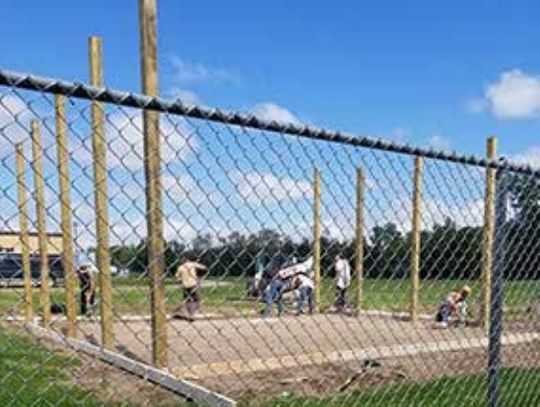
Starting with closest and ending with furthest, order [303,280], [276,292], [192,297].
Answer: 1. [192,297]
2. [276,292]
3. [303,280]

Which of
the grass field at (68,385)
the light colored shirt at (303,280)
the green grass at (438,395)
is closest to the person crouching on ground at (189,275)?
the light colored shirt at (303,280)

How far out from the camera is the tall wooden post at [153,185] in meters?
3.67

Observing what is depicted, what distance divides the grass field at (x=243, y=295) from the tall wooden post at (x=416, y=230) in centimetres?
20

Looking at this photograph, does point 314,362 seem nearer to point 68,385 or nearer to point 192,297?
point 68,385

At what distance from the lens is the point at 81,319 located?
1256 cm

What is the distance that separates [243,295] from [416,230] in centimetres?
173

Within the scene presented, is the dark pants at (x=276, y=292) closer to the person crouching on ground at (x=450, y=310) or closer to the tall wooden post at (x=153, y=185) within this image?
the tall wooden post at (x=153, y=185)

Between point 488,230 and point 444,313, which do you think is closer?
point 488,230

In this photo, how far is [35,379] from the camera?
7844 millimetres

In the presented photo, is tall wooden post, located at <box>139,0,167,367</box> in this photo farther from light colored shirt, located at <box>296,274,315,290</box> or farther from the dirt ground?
light colored shirt, located at <box>296,274,315,290</box>

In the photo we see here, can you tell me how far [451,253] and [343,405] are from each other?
6.15 ft

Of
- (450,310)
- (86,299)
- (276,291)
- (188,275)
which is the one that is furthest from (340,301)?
(188,275)

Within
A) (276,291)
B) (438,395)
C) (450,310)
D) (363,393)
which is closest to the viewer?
(438,395)

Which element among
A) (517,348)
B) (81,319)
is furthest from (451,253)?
(81,319)
